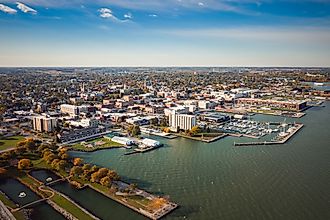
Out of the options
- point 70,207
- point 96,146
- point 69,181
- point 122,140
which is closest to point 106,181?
point 70,207

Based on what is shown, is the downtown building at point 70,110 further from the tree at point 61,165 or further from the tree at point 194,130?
the tree at point 61,165

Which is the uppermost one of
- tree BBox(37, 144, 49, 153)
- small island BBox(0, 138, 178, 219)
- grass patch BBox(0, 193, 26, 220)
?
tree BBox(37, 144, 49, 153)

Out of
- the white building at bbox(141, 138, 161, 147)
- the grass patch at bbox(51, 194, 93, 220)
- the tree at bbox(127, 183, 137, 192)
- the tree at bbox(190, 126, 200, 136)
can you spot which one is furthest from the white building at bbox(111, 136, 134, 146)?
the grass patch at bbox(51, 194, 93, 220)

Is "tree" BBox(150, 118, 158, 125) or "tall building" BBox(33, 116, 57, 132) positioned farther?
"tree" BBox(150, 118, 158, 125)

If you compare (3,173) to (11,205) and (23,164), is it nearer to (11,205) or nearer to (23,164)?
(23,164)

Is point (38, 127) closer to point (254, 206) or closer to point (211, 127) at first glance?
point (211, 127)

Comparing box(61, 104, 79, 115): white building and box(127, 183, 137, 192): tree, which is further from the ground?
box(61, 104, 79, 115): white building

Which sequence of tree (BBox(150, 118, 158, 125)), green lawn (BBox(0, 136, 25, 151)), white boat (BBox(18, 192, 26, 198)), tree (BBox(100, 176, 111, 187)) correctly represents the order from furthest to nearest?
1. tree (BBox(150, 118, 158, 125))
2. green lawn (BBox(0, 136, 25, 151))
3. tree (BBox(100, 176, 111, 187))
4. white boat (BBox(18, 192, 26, 198))

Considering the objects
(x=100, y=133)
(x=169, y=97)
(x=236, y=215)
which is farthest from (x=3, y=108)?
(x=236, y=215)

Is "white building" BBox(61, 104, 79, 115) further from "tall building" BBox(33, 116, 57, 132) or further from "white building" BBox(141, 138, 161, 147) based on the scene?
"white building" BBox(141, 138, 161, 147)
